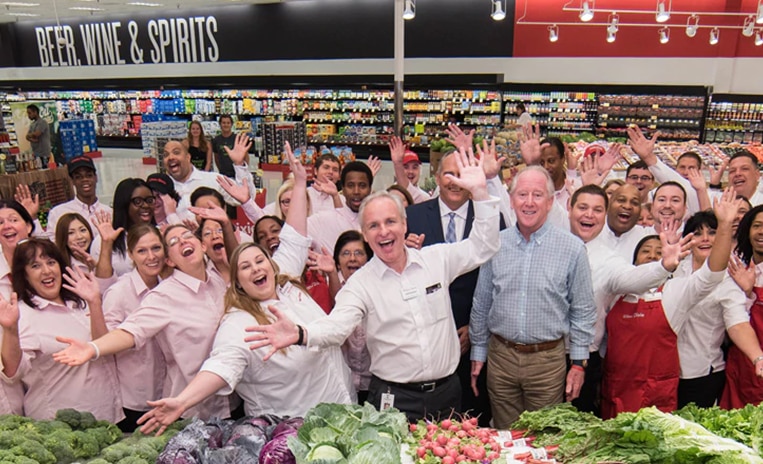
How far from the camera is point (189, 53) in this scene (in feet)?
58.2

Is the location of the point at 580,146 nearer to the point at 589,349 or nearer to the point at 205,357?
the point at 589,349

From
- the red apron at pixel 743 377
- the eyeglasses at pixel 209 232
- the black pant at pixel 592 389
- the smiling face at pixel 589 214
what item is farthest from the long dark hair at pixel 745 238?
the eyeglasses at pixel 209 232

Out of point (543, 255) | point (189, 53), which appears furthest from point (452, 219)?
point (189, 53)

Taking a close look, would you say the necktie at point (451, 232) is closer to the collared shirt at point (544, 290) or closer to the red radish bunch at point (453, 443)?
the collared shirt at point (544, 290)

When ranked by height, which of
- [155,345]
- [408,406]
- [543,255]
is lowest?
[408,406]

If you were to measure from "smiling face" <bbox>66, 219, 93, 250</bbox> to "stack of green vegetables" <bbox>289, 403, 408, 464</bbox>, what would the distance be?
7.62 ft

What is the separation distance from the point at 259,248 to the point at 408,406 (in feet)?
3.49

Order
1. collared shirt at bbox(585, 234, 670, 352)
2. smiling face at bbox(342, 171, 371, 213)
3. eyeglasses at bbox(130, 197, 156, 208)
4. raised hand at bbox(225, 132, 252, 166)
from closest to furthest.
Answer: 1. collared shirt at bbox(585, 234, 670, 352)
2. eyeglasses at bbox(130, 197, 156, 208)
3. smiling face at bbox(342, 171, 371, 213)
4. raised hand at bbox(225, 132, 252, 166)

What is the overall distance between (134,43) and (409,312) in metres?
19.5

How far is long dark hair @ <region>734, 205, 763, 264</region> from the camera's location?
3.08 metres

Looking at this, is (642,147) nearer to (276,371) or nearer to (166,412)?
(276,371)

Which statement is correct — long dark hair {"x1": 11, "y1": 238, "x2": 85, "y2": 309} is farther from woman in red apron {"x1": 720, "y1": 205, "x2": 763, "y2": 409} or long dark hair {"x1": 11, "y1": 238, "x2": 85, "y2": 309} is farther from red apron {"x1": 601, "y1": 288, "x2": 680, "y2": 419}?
→ woman in red apron {"x1": 720, "y1": 205, "x2": 763, "y2": 409}

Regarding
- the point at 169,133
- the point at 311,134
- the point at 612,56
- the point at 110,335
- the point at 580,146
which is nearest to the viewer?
the point at 110,335

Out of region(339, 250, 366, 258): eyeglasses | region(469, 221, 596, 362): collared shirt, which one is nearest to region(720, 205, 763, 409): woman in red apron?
region(469, 221, 596, 362): collared shirt
